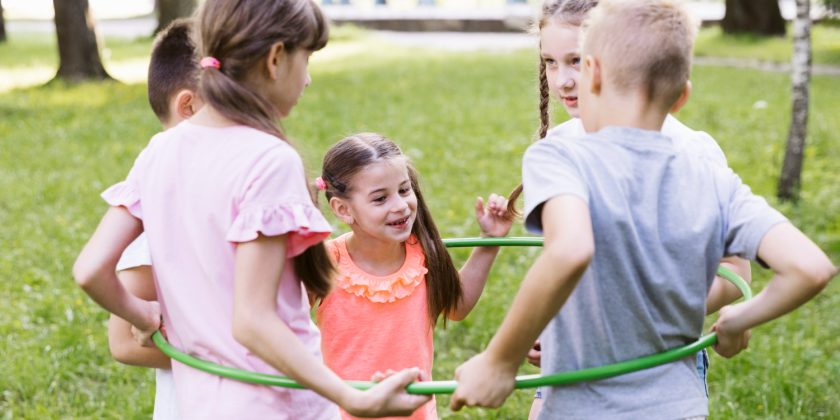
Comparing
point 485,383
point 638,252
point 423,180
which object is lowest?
point 423,180

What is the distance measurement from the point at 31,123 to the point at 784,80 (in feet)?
33.0

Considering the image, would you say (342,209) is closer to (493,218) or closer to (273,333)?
(493,218)

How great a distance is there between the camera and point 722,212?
2.43 m

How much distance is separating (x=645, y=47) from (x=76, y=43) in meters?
14.1

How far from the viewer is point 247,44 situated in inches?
93.5

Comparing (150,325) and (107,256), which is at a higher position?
(107,256)

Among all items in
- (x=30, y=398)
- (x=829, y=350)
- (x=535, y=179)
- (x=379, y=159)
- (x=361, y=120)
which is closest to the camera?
(x=535, y=179)

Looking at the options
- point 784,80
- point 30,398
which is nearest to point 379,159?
point 30,398

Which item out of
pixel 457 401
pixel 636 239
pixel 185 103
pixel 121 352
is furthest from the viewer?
pixel 185 103

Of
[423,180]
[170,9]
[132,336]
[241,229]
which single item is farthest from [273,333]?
[170,9]

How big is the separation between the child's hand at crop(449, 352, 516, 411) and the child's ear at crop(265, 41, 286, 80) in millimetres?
782

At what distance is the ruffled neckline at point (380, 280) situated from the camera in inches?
133

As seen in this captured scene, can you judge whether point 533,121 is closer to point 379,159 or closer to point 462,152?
point 462,152

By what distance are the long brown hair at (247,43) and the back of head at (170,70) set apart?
91 centimetres
